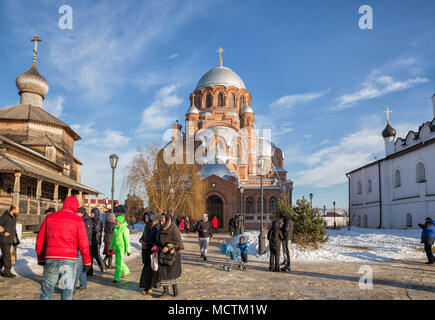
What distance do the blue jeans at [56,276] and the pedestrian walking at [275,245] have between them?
6662 millimetres

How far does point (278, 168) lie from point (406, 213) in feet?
68.3

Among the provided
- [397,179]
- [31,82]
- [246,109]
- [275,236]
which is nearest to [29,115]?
[31,82]

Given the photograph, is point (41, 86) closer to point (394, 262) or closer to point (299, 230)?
point (299, 230)

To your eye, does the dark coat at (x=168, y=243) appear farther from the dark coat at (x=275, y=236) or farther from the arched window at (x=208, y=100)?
the arched window at (x=208, y=100)

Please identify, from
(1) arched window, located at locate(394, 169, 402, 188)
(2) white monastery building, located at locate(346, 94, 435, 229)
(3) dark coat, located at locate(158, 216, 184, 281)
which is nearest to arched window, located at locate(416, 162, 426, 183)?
(2) white monastery building, located at locate(346, 94, 435, 229)

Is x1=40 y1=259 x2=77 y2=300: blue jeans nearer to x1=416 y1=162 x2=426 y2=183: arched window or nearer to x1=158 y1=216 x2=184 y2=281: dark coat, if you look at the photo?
x1=158 y1=216 x2=184 y2=281: dark coat

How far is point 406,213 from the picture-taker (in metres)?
→ 28.5

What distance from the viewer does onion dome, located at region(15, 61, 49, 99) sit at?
28.2 metres

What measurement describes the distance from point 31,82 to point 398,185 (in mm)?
33103

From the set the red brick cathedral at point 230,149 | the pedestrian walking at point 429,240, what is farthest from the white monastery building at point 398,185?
the pedestrian walking at point 429,240

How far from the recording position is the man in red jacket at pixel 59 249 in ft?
14.9

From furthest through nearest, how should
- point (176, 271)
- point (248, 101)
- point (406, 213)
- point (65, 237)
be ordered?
point (248, 101) → point (406, 213) → point (176, 271) → point (65, 237)

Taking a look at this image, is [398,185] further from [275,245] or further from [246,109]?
[275,245]
